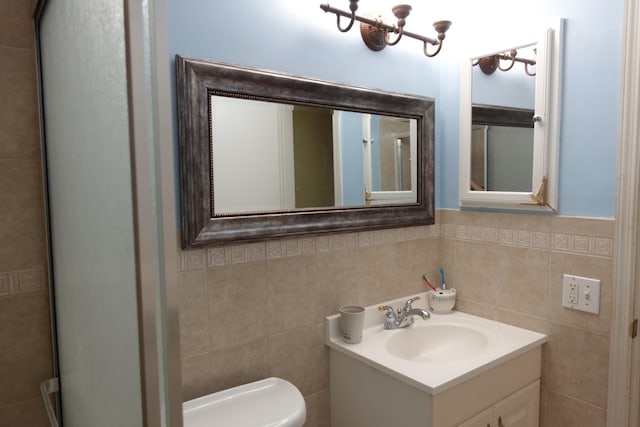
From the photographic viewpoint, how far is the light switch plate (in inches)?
55.4

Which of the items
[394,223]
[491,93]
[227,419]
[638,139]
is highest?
[491,93]

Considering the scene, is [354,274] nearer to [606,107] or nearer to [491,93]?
[491,93]

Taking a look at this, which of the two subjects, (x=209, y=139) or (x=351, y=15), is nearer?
(x=209, y=139)

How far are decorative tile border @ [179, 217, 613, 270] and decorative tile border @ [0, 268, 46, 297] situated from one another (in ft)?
1.26

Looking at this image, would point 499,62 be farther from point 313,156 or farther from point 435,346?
point 435,346

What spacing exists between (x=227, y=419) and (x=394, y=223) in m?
0.95

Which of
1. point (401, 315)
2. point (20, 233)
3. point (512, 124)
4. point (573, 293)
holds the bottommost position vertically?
point (401, 315)

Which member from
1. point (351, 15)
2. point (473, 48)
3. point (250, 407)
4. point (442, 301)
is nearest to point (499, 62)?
point (473, 48)

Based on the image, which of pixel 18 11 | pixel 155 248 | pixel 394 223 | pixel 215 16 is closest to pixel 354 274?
pixel 394 223

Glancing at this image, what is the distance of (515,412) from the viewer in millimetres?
1487

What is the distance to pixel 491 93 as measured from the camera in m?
1.67

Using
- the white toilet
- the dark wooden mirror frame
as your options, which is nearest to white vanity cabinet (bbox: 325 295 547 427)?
the white toilet

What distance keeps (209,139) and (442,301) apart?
1.20 metres

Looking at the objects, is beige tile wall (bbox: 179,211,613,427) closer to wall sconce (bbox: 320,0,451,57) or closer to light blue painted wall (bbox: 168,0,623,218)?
light blue painted wall (bbox: 168,0,623,218)
